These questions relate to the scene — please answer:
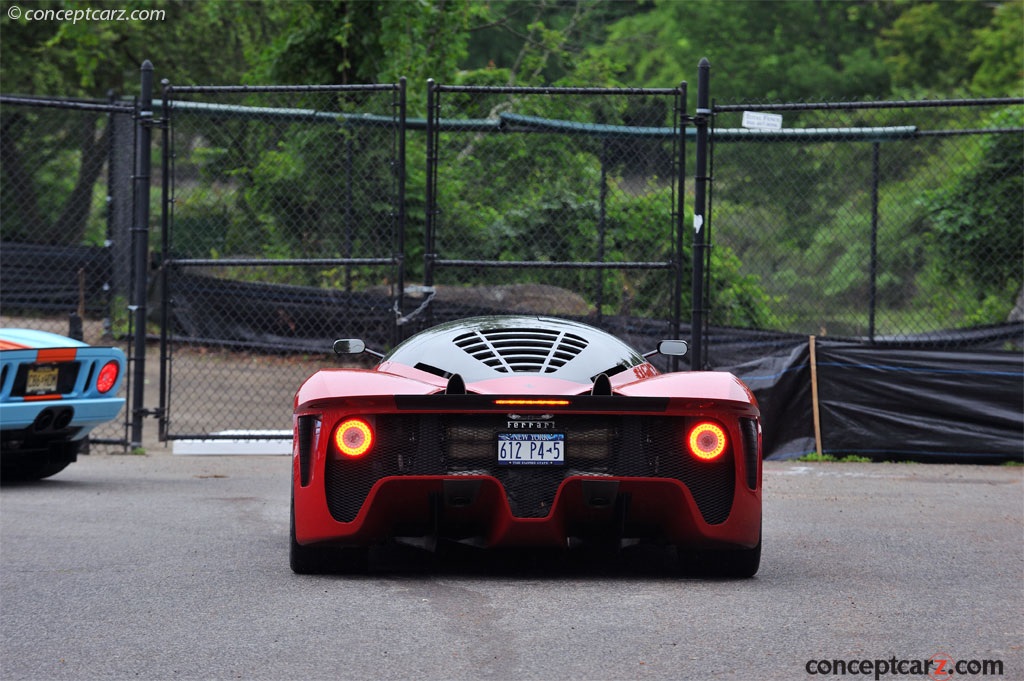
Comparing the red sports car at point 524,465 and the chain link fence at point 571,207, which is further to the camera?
the chain link fence at point 571,207

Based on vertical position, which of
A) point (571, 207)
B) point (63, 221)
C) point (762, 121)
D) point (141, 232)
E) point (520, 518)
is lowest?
point (520, 518)

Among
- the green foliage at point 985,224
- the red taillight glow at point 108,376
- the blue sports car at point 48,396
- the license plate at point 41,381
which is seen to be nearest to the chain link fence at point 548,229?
the green foliage at point 985,224

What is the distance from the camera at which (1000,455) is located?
1098 centimetres

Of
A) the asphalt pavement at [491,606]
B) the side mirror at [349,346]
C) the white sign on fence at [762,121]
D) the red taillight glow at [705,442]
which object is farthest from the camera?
the white sign on fence at [762,121]

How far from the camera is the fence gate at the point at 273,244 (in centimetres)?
1348

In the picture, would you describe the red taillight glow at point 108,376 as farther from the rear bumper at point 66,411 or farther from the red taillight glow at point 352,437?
the red taillight glow at point 352,437

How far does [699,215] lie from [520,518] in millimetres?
5556

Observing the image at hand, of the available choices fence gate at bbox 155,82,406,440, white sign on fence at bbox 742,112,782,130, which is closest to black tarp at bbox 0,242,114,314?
fence gate at bbox 155,82,406,440

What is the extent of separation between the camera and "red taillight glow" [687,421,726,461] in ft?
19.6

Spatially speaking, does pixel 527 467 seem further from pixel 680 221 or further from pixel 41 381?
pixel 680 221

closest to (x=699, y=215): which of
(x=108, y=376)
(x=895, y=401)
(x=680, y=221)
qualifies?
(x=680, y=221)

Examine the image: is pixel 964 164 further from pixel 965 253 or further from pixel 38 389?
pixel 38 389

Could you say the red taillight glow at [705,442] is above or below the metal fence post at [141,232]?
below

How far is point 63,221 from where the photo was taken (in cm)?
1859
